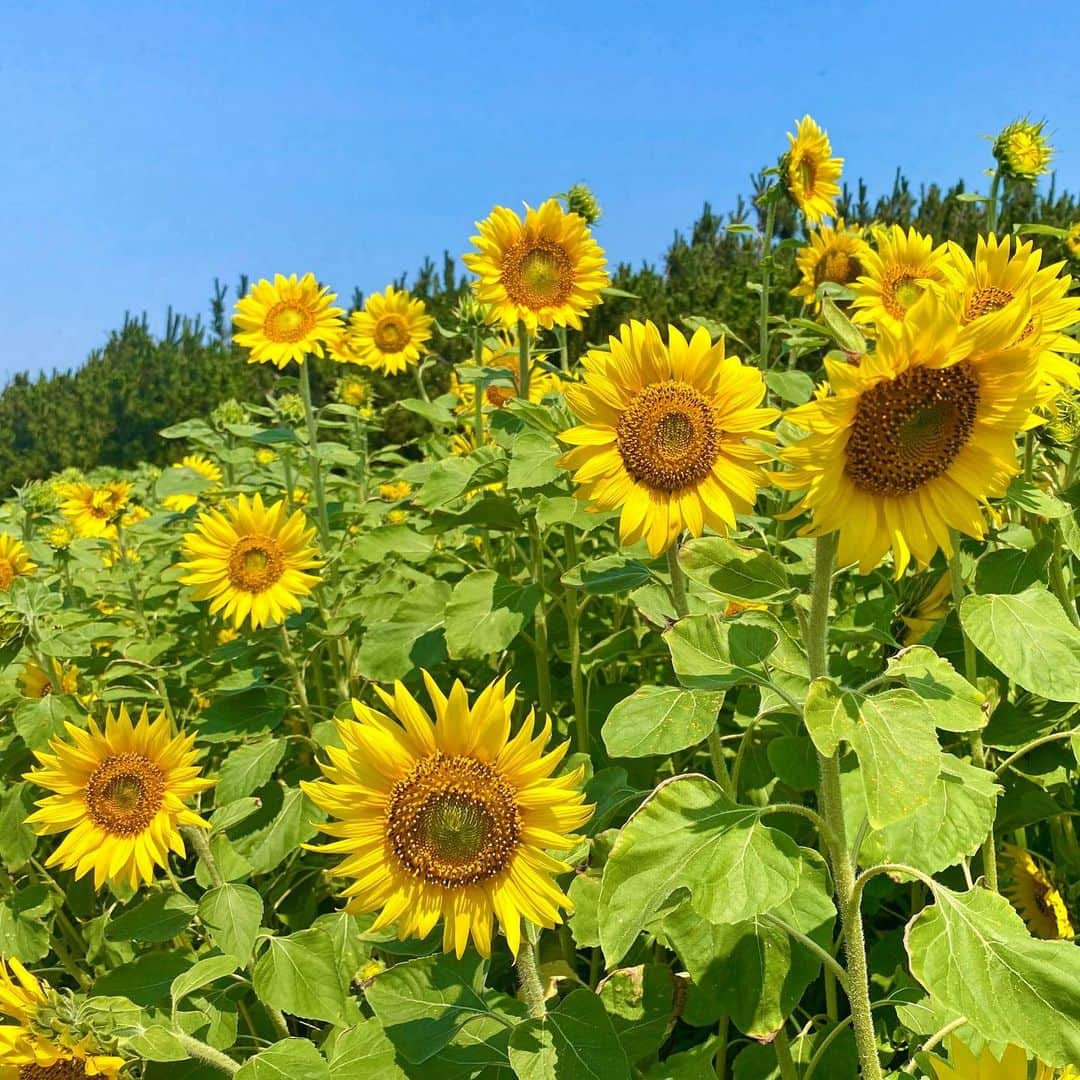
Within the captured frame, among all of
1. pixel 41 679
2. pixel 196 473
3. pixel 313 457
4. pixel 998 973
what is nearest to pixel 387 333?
pixel 196 473

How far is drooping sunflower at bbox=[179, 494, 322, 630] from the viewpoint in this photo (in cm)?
294

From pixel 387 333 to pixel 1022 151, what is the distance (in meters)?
2.83

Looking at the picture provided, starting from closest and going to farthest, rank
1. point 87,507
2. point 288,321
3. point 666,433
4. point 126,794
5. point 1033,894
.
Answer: point 666,433 → point 126,794 → point 1033,894 → point 288,321 → point 87,507

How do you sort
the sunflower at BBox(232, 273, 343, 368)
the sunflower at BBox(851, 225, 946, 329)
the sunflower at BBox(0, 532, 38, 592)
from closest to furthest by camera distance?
the sunflower at BBox(851, 225, 946, 329) < the sunflower at BBox(0, 532, 38, 592) < the sunflower at BBox(232, 273, 343, 368)

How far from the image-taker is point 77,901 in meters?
2.79

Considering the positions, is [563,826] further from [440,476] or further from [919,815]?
[440,476]

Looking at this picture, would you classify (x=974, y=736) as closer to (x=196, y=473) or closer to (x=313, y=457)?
(x=313, y=457)

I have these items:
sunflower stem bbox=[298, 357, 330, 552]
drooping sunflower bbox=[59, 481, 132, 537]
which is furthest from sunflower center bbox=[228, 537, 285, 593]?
drooping sunflower bbox=[59, 481, 132, 537]

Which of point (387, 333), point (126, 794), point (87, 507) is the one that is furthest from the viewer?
point (87, 507)

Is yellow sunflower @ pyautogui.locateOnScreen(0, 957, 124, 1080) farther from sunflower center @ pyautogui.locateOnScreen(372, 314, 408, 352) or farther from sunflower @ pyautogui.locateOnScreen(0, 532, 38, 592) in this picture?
sunflower center @ pyautogui.locateOnScreen(372, 314, 408, 352)

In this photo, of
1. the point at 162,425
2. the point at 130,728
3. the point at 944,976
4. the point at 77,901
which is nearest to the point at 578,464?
the point at 944,976

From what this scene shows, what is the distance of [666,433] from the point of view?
1863 mm

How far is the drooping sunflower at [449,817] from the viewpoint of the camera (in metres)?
1.51

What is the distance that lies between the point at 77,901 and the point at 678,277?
9571 millimetres
